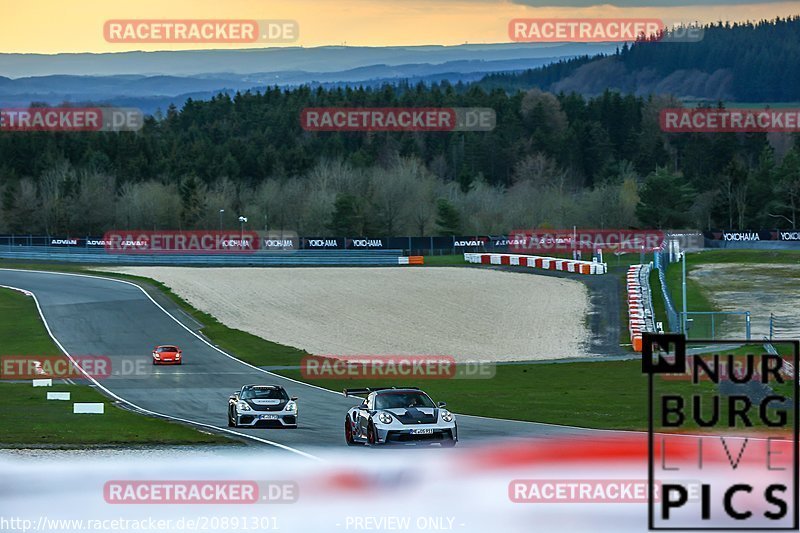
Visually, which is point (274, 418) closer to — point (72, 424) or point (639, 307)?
point (72, 424)

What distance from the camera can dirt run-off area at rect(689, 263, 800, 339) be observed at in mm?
57669

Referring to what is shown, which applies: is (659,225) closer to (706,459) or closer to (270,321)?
(270,321)

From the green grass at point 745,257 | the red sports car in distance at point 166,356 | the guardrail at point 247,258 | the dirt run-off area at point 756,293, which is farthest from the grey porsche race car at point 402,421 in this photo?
the guardrail at point 247,258

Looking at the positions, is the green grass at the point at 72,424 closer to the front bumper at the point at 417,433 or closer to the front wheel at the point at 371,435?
the front wheel at the point at 371,435

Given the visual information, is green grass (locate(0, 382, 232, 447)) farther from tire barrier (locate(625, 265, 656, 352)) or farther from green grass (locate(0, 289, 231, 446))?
tire barrier (locate(625, 265, 656, 352))

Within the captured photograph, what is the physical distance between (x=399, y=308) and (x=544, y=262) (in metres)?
22.5

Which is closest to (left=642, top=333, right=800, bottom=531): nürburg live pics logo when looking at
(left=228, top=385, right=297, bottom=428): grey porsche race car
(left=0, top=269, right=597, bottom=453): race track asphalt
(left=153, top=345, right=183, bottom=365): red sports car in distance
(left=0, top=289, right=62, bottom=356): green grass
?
(left=0, top=269, right=597, bottom=453): race track asphalt

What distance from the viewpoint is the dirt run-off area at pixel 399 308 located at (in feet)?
193

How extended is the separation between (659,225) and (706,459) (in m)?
122

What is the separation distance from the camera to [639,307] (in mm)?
61656

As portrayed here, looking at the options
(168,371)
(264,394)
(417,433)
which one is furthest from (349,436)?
(168,371)

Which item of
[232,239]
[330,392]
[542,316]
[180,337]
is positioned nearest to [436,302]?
[542,316]

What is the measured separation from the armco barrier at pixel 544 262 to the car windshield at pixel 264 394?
54110 mm

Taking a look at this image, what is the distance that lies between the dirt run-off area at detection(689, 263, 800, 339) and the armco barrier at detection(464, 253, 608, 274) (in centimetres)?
669
